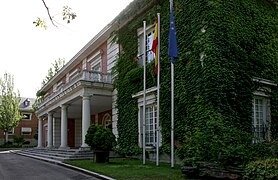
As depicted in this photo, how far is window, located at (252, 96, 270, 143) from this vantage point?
42.5 ft

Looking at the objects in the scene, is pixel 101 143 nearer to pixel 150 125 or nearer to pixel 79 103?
pixel 150 125

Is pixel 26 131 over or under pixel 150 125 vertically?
under

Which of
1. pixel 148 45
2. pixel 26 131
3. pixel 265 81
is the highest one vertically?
pixel 148 45

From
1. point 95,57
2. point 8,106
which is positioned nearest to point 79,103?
point 95,57

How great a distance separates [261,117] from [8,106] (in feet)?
125

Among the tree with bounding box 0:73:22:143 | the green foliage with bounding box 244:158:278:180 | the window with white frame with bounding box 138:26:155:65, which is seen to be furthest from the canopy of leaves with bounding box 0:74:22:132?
the green foliage with bounding box 244:158:278:180

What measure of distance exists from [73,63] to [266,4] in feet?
52.9

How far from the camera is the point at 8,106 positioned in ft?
144

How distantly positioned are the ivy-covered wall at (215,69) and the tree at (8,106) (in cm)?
3349

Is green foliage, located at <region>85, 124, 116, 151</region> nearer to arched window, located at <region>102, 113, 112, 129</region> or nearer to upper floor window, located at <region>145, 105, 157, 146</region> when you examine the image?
upper floor window, located at <region>145, 105, 157, 146</region>

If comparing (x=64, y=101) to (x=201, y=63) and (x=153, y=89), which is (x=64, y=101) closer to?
(x=153, y=89)

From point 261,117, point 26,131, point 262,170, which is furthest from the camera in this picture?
point 26,131

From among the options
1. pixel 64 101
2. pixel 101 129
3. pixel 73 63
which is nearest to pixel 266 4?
pixel 101 129

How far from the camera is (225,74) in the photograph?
11852 mm
